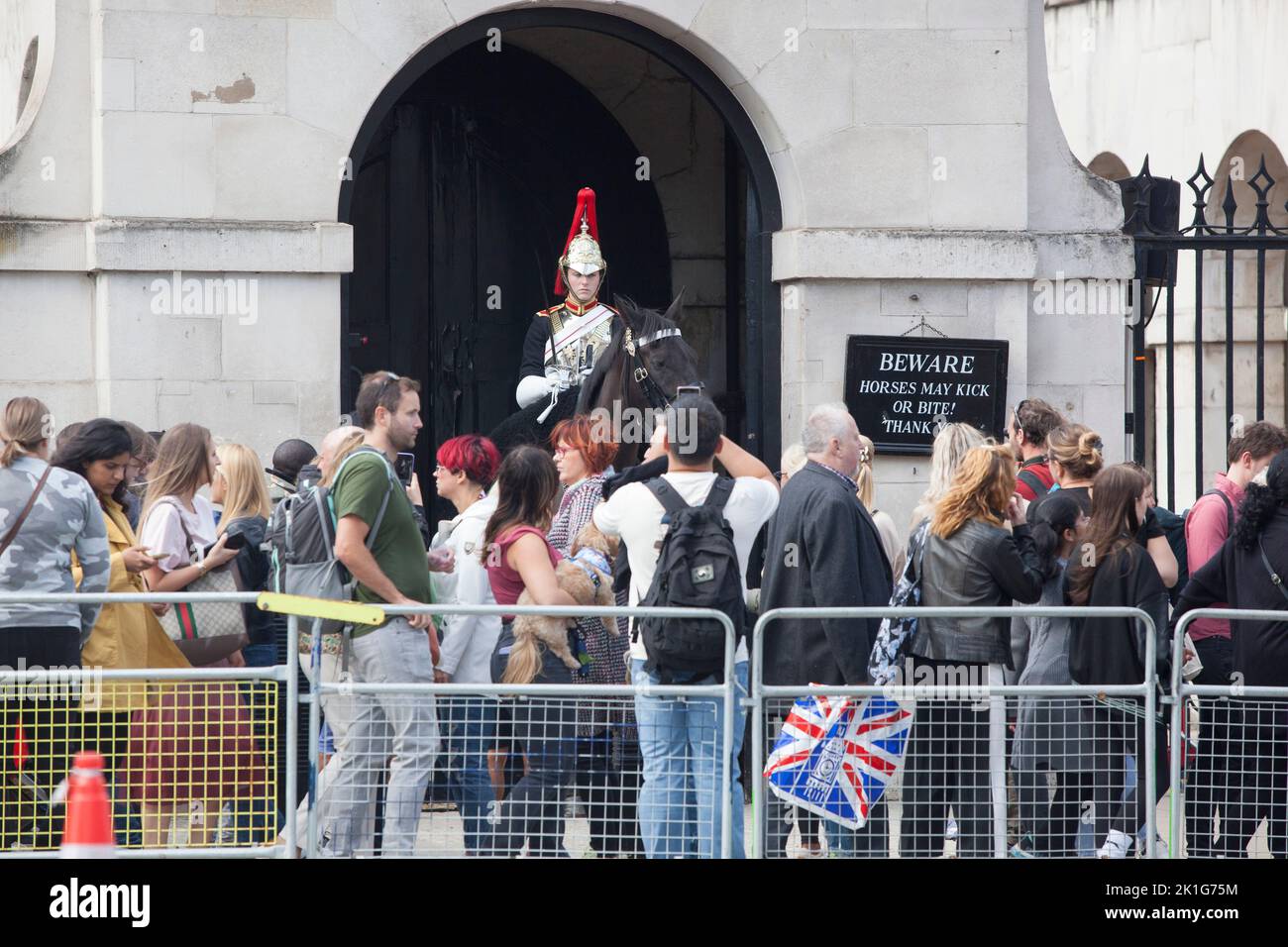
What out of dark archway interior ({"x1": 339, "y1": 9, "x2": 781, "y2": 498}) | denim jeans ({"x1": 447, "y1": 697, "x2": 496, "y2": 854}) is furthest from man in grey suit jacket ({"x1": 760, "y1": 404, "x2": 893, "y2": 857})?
dark archway interior ({"x1": 339, "y1": 9, "x2": 781, "y2": 498})

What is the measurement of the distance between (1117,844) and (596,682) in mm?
2189

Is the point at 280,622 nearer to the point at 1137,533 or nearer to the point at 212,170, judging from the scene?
the point at 212,170

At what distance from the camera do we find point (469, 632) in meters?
7.67

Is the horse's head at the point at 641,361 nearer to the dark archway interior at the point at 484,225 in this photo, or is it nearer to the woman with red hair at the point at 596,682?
the woman with red hair at the point at 596,682

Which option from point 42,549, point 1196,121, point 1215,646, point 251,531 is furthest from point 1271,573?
point 1196,121

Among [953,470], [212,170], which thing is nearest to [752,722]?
[953,470]

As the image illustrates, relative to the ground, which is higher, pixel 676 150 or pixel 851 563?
pixel 676 150

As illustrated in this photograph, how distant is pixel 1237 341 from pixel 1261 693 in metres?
12.1

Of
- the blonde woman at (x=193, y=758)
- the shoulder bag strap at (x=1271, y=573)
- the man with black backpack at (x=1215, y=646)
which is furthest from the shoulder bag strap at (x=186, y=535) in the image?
the shoulder bag strap at (x=1271, y=573)

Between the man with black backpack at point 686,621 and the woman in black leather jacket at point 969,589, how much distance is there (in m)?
0.71

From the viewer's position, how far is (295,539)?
716 centimetres

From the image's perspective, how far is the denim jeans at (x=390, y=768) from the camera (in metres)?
6.67

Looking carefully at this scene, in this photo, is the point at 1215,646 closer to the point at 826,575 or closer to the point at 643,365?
the point at 826,575

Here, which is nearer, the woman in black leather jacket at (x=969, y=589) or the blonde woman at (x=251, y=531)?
the woman in black leather jacket at (x=969, y=589)
